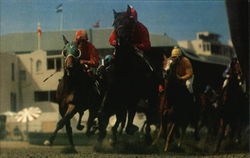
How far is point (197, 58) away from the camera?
191 inches

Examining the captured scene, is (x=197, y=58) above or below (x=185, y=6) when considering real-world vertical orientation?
below

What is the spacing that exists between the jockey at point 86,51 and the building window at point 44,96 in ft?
1.01

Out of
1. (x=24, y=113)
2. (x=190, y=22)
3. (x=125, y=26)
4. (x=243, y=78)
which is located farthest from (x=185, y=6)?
Result: (x=24, y=113)

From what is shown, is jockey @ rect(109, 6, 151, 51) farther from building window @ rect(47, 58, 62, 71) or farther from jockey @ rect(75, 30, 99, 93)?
building window @ rect(47, 58, 62, 71)

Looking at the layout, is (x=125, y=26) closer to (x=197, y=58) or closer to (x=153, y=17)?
(x=153, y=17)

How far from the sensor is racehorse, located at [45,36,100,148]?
4652mm

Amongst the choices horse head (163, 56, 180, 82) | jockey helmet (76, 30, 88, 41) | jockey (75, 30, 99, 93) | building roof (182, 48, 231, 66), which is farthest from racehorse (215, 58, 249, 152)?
jockey helmet (76, 30, 88, 41)

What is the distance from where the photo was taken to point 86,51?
4.66 metres

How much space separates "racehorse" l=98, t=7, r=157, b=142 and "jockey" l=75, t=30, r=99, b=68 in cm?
16

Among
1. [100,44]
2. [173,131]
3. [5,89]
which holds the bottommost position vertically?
[173,131]

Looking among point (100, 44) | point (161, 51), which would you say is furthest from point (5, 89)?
point (161, 51)

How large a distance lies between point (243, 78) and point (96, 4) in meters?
1.35

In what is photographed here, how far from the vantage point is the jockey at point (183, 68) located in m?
4.80

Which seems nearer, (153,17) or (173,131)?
(153,17)
